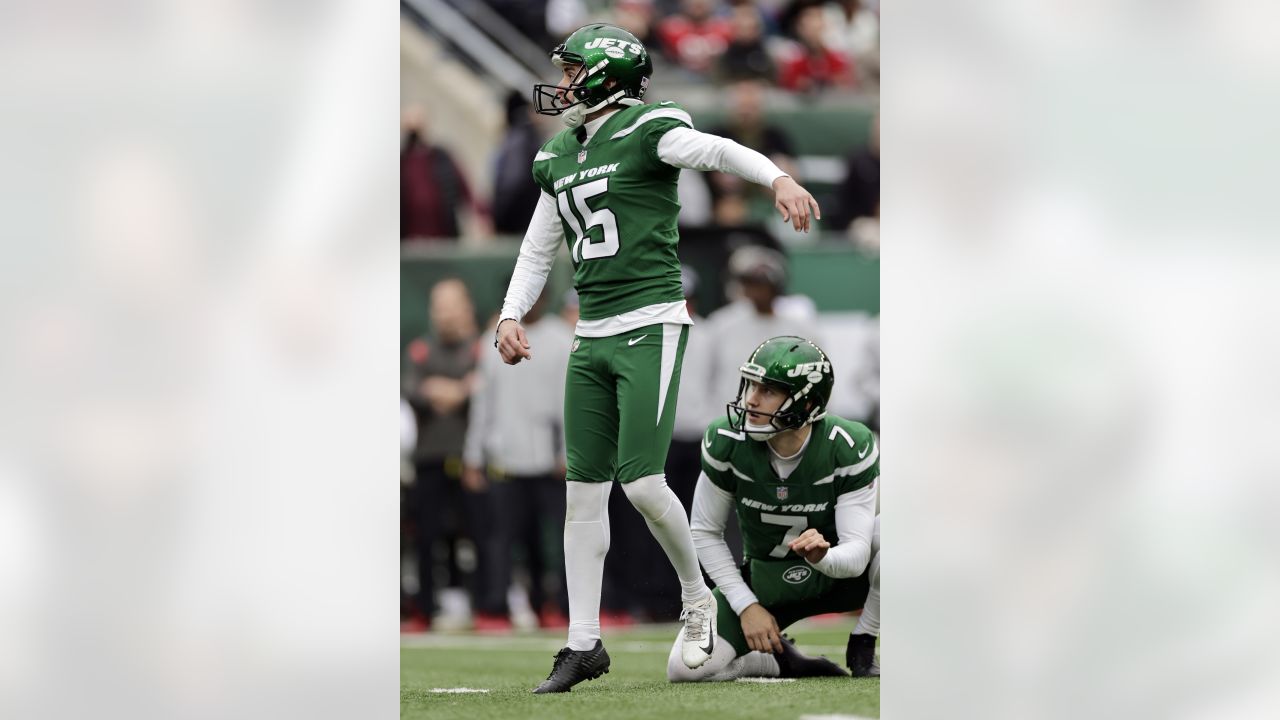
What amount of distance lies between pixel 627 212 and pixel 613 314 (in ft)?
1.03

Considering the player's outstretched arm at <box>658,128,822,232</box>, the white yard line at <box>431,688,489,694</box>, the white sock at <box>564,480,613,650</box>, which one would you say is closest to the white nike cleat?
the white sock at <box>564,480,613,650</box>

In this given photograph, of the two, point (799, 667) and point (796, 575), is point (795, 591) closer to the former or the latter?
point (796, 575)

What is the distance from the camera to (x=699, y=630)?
4.95 metres

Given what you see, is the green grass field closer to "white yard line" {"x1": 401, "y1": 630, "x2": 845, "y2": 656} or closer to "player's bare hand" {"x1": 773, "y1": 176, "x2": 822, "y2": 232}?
"white yard line" {"x1": 401, "y1": 630, "x2": 845, "y2": 656}

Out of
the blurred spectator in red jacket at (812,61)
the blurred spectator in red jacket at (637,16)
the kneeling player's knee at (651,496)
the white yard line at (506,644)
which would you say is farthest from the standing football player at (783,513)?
the blurred spectator in red jacket at (637,16)

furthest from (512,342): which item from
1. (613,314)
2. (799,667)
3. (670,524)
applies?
(799,667)

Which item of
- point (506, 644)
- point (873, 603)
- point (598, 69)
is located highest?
point (598, 69)

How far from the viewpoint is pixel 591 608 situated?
15.7 feet

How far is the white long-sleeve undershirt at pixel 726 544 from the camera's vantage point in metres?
4.89

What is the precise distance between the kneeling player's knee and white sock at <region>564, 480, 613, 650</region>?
160mm

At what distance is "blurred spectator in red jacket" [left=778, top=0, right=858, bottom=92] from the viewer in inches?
456

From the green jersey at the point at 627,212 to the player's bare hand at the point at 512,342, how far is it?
234mm
